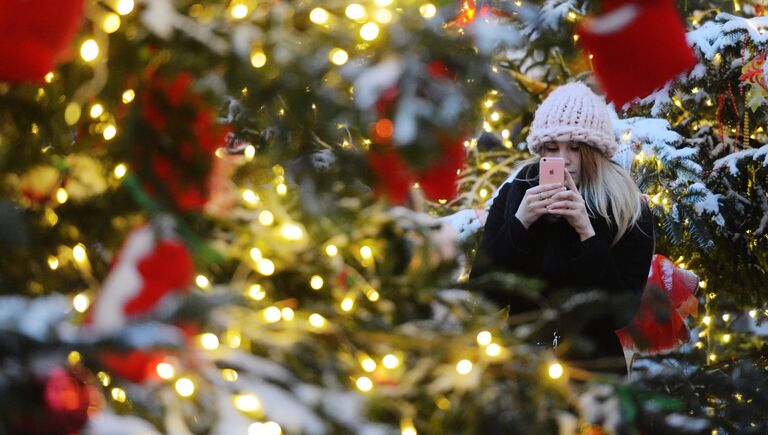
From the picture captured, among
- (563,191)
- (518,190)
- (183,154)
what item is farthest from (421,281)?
(518,190)

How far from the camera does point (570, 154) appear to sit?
7.70 ft

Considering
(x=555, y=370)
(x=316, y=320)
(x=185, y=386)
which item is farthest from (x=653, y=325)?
(x=185, y=386)

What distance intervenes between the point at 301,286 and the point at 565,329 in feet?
1.63

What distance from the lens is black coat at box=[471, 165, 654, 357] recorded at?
2139mm

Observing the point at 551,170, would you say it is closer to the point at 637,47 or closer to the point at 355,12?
the point at 355,12

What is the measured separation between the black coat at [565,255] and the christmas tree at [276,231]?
0.57 meters

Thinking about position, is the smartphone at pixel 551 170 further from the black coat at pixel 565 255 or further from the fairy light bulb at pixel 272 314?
the fairy light bulb at pixel 272 314

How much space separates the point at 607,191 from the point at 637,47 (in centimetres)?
139

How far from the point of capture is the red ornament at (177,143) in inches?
41.6

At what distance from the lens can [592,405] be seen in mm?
1255

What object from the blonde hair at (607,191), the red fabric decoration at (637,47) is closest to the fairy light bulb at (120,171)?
the red fabric decoration at (637,47)

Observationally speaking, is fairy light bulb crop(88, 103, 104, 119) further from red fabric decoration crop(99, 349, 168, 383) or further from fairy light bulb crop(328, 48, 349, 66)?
red fabric decoration crop(99, 349, 168, 383)

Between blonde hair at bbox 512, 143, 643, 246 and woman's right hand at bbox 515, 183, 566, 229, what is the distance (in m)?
0.12

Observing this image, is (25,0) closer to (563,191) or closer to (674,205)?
(563,191)
